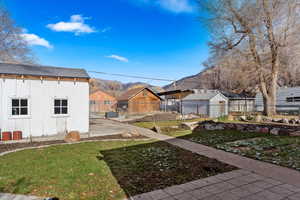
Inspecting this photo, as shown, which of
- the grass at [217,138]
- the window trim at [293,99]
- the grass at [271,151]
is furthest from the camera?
the window trim at [293,99]

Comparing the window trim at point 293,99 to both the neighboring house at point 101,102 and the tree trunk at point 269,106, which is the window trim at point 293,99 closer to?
the tree trunk at point 269,106

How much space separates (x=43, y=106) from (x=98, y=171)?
647 cm

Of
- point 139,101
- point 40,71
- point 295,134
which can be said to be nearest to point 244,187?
point 295,134

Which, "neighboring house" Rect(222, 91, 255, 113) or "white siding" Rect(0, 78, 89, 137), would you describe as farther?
"neighboring house" Rect(222, 91, 255, 113)

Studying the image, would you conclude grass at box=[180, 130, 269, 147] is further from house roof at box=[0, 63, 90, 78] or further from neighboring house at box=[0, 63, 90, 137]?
house roof at box=[0, 63, 90, 78]

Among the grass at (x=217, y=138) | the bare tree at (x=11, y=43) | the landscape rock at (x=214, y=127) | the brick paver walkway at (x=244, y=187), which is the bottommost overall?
the grass at (x=217, y=138)

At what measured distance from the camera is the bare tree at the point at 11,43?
19.6 meters

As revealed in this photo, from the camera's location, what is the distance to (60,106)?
9.27 meters

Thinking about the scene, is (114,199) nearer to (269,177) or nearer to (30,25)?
(269,177)

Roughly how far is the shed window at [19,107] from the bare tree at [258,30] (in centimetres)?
1779

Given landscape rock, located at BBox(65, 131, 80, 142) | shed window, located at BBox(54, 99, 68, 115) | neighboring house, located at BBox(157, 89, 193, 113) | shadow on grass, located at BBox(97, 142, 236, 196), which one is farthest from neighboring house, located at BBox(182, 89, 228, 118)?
landscape rock, located at BBox(65, 131, 80, 142)

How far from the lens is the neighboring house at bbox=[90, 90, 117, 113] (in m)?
34.3

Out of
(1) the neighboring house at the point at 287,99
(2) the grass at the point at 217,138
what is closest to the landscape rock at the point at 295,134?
(2) the grass at the point at 217,138

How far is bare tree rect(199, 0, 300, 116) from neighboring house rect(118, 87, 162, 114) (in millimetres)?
13573
